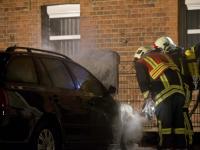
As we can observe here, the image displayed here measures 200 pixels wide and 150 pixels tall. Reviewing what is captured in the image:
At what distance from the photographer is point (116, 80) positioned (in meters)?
14.0

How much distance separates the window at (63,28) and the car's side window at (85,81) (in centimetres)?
558

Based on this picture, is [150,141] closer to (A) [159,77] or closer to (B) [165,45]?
(B) [165,45]

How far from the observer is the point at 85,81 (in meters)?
9.41

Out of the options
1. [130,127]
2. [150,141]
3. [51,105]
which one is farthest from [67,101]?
[150,141]

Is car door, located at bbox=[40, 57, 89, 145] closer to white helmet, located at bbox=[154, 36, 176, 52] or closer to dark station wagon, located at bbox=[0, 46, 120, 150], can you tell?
dark station wagon, located at bbox=[0, 46, 120, 150]

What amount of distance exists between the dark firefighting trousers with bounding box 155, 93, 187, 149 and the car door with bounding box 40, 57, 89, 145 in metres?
1.18

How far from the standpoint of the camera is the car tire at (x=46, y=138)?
7805mm

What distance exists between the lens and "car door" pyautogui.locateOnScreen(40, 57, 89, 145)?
845 centimetres

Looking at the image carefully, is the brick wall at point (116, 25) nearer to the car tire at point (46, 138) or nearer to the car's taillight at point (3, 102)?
the car tire at point (46, 138)

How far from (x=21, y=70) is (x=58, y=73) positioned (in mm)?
943

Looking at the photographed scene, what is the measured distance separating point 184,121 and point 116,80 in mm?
5464

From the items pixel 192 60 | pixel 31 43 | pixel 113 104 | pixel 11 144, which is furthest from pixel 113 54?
pixel 11 144

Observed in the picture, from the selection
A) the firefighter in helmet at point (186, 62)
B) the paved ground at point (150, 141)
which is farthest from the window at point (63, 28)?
the firefighter in helmet at point (186, 62)

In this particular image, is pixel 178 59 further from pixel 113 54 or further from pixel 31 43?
pixel 31 43
